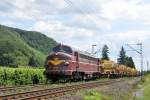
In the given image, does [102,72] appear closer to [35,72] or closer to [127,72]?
[35,72]

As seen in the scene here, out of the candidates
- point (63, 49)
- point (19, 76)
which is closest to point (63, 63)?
point (63, 49)

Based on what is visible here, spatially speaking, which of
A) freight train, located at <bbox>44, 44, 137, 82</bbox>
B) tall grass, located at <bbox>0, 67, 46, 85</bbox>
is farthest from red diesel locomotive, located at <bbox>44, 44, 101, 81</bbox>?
tall grass, located at <bbox>0, 67, 46, 85</bbox>

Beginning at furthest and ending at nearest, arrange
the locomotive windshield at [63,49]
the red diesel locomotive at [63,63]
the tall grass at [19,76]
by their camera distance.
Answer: the locomotive windshield at [63,49]
the tall grass at [19,76]
the red diesel locomotive at [63,63]

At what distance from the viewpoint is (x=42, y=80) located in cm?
4853

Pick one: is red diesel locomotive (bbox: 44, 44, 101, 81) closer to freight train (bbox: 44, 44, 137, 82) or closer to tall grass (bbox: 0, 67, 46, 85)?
freight train (bbox: 44, 44, 137, 82)

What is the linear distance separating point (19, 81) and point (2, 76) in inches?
119

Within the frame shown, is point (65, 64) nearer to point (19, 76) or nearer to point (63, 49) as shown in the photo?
point (63, 49)

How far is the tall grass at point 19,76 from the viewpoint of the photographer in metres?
40.4

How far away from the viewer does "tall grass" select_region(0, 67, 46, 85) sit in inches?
1591

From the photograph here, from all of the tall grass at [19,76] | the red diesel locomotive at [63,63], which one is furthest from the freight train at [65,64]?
the tall grass at [19,76]

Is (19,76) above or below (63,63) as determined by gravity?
below

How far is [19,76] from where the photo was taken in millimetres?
42812

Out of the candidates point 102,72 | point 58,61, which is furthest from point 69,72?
point 102,72

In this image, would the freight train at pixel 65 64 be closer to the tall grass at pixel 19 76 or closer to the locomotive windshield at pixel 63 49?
the locomotive windshield at pixel 63 49
